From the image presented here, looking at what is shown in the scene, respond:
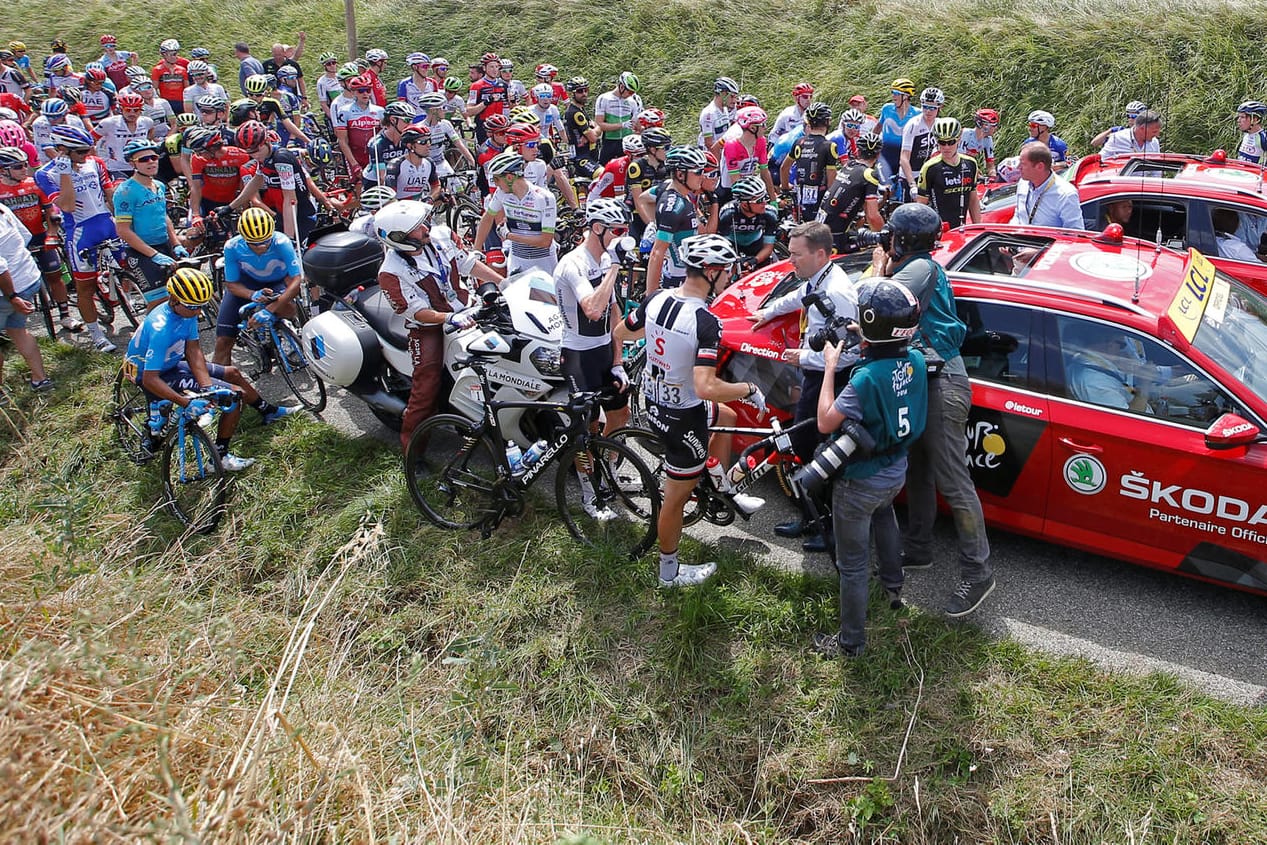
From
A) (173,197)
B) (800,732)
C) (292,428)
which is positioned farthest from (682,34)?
(800,732)

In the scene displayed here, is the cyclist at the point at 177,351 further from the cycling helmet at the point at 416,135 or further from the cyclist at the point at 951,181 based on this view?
the cyclist at the point at 951,181

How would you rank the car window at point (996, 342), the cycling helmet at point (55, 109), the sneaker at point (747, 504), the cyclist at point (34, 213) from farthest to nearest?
the cycling helmet at point (55, 109)
the cyclist at point (34, 213)
the sneaker at point (747, 504)
the car window at point (996, 342)

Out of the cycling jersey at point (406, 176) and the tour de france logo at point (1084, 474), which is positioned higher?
the cycling jersey at point (406, 176)

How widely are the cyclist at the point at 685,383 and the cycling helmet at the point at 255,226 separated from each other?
12.4 feet

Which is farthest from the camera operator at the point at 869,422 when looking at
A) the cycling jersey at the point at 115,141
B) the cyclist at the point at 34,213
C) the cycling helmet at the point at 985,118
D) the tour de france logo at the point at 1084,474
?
the cycling jersey at the point at 115,141

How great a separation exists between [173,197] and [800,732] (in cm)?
1217

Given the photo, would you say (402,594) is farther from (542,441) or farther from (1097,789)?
(1097,789)

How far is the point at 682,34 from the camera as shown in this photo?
20.5 m

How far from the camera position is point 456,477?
6.67 metres

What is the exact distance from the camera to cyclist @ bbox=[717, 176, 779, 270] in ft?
29.5

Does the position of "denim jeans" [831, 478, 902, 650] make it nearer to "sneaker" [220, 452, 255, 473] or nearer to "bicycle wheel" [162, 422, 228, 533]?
"bicycle wheel" [162, 422, 228, 533]

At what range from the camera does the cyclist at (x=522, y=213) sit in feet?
27.1

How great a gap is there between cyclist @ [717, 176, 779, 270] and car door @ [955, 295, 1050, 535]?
11.2 feet

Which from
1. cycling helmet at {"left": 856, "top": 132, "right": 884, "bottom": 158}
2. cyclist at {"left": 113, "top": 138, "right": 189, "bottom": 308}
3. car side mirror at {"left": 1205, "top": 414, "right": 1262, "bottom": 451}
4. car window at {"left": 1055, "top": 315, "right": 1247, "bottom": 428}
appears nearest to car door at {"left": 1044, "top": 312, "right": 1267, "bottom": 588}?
car window at {"left": 1055, "top": 315, "right": 1247, "bottom": 428}
